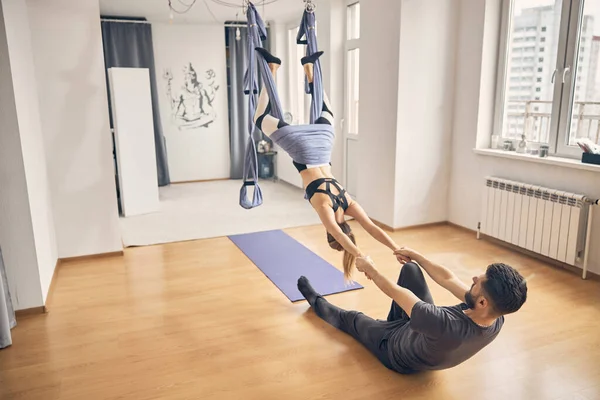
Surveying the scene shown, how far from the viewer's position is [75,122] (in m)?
3.81

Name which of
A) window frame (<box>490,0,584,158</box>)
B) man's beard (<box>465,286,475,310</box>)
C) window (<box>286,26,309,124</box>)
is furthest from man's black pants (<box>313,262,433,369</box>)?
window (<box>286,26,309,124</box>)

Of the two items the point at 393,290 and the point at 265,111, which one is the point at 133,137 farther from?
the point at 393,290

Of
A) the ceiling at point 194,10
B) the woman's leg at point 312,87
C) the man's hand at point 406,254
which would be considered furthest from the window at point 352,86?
the man's hand at point 406,254

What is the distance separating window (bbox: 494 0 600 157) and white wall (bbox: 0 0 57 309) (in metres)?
3.85

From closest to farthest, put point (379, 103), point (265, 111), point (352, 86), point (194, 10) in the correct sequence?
point (265, 111), point (379, 103), point (352, 86), point (194, 10)

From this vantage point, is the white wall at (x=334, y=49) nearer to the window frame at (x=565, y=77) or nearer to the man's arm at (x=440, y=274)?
the window frame at (x=565, y=77)

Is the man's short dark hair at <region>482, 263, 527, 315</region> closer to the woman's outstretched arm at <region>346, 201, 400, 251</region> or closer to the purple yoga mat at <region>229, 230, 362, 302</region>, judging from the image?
the woman's outstretched arm at <region>346, 201, 400, 251</region>

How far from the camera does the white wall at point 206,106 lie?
7160mm

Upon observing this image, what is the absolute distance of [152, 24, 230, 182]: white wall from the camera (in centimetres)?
716

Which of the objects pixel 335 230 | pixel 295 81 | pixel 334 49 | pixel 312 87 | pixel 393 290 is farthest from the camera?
pixel 295 81

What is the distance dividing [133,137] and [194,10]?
199 cm

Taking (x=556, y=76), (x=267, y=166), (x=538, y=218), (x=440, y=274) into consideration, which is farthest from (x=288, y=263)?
(x=267, y=166)

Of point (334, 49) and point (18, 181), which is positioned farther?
point (334, 49)

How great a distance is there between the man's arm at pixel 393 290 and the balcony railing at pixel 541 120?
8.50 feet
